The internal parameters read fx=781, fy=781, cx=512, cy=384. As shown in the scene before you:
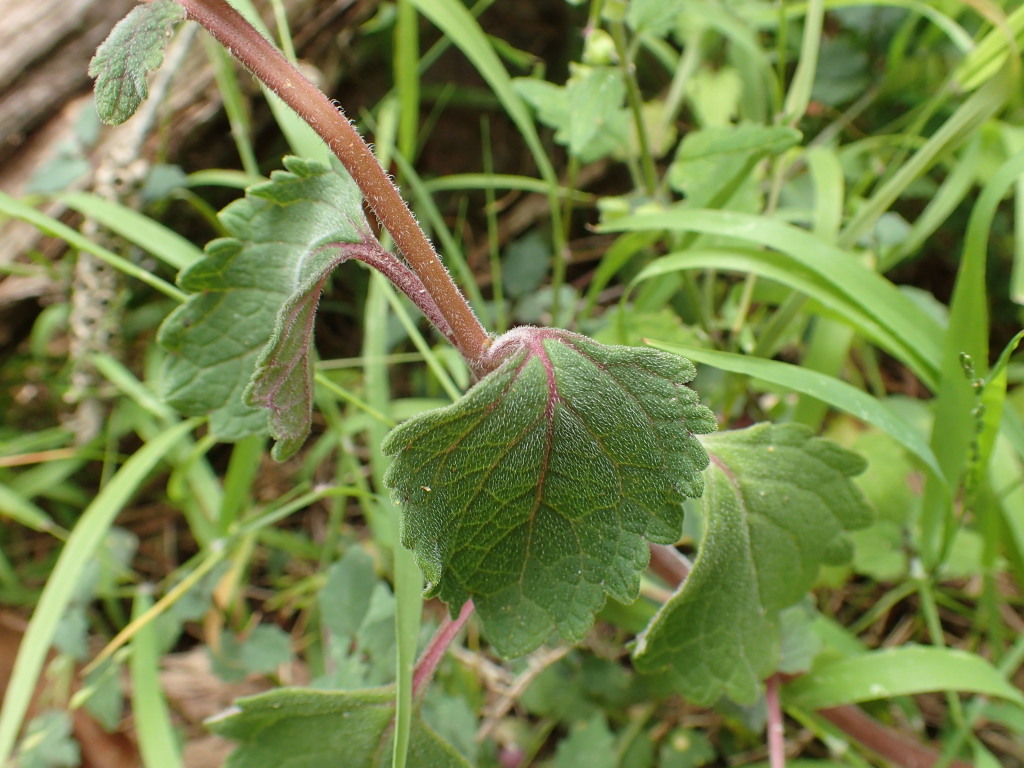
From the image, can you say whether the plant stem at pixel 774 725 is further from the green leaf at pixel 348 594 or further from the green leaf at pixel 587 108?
the green leaf at pixel 587 108

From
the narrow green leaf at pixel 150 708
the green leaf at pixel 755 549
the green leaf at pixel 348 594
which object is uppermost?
the green leaf at pixel 755 549

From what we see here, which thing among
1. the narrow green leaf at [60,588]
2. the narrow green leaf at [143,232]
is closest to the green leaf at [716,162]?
the narrow green leaf at [143,232]

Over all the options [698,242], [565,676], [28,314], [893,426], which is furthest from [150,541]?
[893,426]

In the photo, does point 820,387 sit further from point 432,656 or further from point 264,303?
point 264,303

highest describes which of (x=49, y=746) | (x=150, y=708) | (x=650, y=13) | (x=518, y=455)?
(x=650, y=13)

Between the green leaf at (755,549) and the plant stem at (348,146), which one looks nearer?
the plant stem at (348,146)

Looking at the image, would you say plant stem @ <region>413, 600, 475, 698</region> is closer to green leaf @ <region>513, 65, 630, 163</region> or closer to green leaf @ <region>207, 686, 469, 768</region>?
green leaf @ <region>207, 686, 469, 768</region>

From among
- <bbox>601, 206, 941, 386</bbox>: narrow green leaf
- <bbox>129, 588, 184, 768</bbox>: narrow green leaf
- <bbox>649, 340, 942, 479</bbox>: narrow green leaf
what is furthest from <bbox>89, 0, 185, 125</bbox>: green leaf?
<bbox>129, 588, 184, 768</bbox>: narrow green leaf

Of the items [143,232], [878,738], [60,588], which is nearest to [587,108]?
[143,232]
